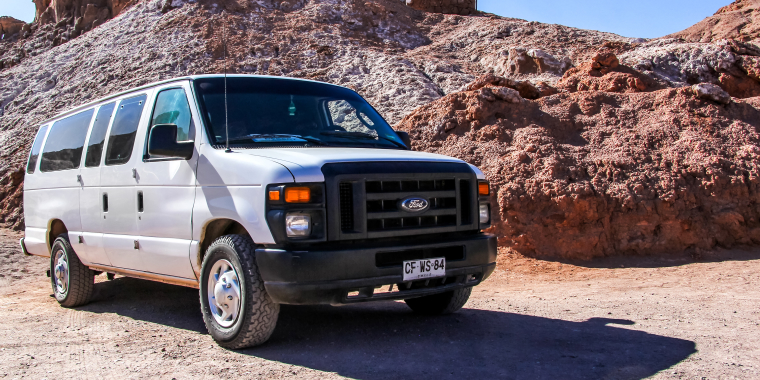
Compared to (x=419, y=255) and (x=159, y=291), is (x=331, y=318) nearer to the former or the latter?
(x=419, y=255)

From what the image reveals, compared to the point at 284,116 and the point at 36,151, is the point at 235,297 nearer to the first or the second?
the point at 284,116

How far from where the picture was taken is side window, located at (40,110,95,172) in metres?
6.85

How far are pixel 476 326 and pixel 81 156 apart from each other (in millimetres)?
4535

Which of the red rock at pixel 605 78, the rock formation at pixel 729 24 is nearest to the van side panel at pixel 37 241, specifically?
the red rock at pixel 605 78

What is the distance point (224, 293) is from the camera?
4672 millimetres

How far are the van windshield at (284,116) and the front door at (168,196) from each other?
9.3 inches

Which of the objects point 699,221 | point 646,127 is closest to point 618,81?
point 646,127

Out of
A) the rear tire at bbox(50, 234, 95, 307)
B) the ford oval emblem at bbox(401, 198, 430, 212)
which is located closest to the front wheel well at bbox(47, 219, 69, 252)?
the rear tire at bbox(50, 234, 95, 307)

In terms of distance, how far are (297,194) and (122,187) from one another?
245cm

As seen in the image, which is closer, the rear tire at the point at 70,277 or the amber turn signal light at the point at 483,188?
the amber turn signal light at the point at 483,188

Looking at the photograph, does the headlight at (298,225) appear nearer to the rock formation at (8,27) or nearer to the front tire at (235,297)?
the front tire at (235,297)

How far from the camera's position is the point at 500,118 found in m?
11.4

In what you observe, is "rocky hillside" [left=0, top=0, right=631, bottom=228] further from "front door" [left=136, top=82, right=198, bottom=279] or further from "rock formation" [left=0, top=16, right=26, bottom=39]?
"front door" [left=136, top=82, right=198, bottom=279]

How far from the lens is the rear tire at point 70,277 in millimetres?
6844
